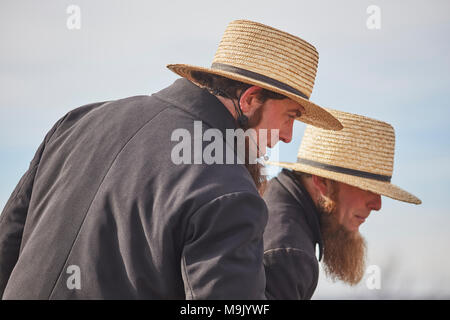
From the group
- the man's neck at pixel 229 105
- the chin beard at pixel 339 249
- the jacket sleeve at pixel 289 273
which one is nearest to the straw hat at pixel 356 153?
the chin beard at pixel 339 249

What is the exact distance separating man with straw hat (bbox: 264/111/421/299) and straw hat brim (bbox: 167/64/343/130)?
1.62ft

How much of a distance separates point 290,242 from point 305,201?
50 centimetres

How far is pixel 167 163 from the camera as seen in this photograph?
2400 mm

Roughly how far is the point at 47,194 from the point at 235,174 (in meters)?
0.81

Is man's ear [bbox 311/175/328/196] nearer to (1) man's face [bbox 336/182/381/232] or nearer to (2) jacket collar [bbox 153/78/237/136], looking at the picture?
(1) man's face [bbox 336/182/381/232]

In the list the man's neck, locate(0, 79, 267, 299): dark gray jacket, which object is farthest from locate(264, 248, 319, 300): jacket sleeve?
locate(0, 79, 267, 299): dark gray jacket

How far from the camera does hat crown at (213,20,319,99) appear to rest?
3205 millimetres

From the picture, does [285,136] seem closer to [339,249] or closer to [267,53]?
[267,53]

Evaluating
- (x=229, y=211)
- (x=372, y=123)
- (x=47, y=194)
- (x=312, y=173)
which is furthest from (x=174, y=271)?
(x=372, y=123)

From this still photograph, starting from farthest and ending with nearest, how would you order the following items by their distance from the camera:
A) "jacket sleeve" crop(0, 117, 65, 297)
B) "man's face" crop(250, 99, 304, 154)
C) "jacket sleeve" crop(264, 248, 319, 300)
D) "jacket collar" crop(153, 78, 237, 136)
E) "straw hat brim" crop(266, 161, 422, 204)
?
"straw hat brim" crop(266, 161, 422, 204) → "jacket sleeve" crop(264, 248, 319, 300) → "man's face" crop(250, 99, 304, 154) → "jacket sleeve" crop(0, 117, 65, 297) → "jacket collar" crop(153, 78, 237, 136)

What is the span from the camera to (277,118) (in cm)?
311

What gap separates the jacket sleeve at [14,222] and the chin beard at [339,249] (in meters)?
2.08
